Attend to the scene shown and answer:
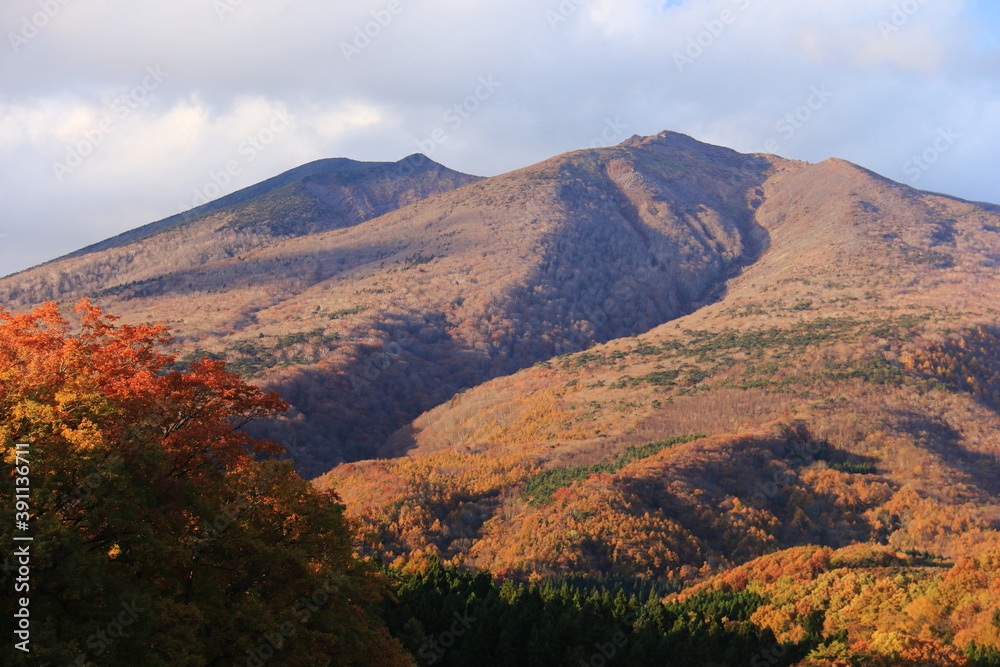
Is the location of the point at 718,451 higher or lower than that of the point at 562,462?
lower

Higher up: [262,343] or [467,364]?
[262,343]

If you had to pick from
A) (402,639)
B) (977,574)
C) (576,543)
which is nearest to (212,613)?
(402,639)

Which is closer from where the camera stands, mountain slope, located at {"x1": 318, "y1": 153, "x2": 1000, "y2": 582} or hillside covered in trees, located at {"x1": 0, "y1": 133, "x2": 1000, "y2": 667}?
hillside covered in trees, located at {"x1": 0, "y1": 133, "x2": 1000, "y2": 667}

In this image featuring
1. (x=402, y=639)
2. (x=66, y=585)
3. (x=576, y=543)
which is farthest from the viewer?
(x=576, y=543)

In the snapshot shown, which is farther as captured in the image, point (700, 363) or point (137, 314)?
point (137, 314)

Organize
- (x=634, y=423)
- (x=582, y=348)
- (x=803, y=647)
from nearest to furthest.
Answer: (x=803, y=647)
(x=634, y=423)
(x=582, y=348)

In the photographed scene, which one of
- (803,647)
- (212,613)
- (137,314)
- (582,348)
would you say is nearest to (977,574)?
(803,647)

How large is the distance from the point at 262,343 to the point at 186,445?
132m

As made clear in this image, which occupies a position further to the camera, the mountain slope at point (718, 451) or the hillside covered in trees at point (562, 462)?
the mountain slope at point (718, 451)

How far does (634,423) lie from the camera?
118562 millimetres

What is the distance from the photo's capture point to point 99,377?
30188 mm

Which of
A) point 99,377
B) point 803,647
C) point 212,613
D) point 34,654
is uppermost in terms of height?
point 99,377

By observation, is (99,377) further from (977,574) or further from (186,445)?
(977,574)

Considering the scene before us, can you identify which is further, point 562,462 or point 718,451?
point 562,462
